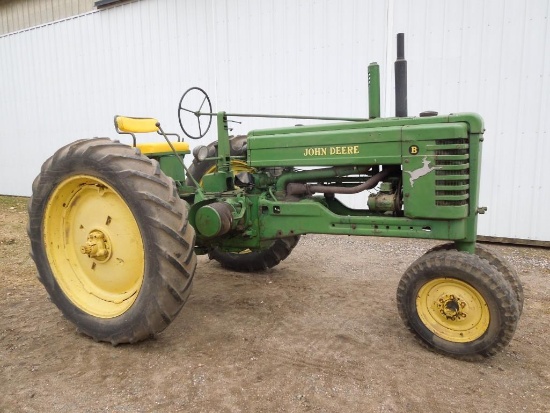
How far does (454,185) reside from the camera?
2.64 m

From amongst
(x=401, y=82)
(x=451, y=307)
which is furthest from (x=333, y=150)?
(x=451, y=307)

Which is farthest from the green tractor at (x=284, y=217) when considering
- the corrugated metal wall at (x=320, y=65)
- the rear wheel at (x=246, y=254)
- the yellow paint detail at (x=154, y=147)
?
the corrugated metal wall at (x=320, y=65)

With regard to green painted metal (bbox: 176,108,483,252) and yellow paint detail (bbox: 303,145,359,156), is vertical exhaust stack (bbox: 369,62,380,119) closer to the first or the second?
green painted metal (bbox: 176,108,483,252)

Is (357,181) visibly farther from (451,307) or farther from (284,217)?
(451,307)

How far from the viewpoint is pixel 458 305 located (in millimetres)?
2576

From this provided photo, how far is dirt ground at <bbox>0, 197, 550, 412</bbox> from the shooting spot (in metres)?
2.24

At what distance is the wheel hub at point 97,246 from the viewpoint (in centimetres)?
293

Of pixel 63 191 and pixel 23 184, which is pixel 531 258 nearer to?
pixel 63 191

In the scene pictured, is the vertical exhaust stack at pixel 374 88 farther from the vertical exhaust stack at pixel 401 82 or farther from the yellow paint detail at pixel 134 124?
the yellow paint detail at pixel 134 124

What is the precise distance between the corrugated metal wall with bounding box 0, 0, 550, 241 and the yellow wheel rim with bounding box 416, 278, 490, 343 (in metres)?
3.21

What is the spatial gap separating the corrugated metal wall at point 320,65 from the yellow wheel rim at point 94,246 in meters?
3.59

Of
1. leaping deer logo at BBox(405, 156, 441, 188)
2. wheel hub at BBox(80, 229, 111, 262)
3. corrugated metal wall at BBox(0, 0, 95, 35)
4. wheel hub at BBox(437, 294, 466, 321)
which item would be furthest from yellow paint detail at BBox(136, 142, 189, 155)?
corrugated metal wall at BBox(0, 0, 95, 35)

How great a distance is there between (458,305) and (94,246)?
2.21 meters

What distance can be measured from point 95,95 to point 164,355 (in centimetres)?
701
